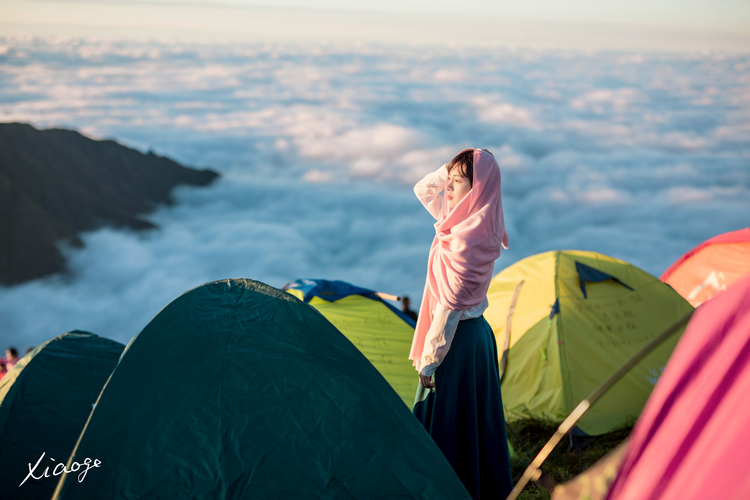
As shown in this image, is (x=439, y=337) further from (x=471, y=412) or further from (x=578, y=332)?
(x=578, y=332)

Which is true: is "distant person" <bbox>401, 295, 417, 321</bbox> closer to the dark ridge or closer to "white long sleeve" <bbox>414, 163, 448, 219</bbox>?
"white long sleeve" <bbox>414, 163, 448, 219</bbox>

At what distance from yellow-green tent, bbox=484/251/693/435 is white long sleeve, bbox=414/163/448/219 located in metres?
2.52

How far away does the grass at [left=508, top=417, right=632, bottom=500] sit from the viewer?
3779 mm

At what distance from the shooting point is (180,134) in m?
113

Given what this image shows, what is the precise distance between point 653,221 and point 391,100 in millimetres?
94348

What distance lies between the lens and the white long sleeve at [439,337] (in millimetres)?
2387

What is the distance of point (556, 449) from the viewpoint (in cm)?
416

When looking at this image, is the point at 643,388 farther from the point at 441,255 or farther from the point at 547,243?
the point at 547,243

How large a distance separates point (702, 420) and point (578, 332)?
3874 millimetres

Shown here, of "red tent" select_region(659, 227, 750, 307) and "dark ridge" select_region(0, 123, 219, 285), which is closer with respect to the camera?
"red tent" select_region(659, 227, 750, 307)

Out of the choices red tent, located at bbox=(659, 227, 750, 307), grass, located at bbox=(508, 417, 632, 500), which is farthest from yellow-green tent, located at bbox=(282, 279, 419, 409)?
red tent, located at bbox=(659, 227, 750, 307)

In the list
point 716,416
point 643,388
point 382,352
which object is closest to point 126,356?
point 716,416

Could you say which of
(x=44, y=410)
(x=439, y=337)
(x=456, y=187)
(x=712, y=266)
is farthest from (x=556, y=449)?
(x=712, y=266)

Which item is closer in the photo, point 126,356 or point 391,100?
point 126,356
